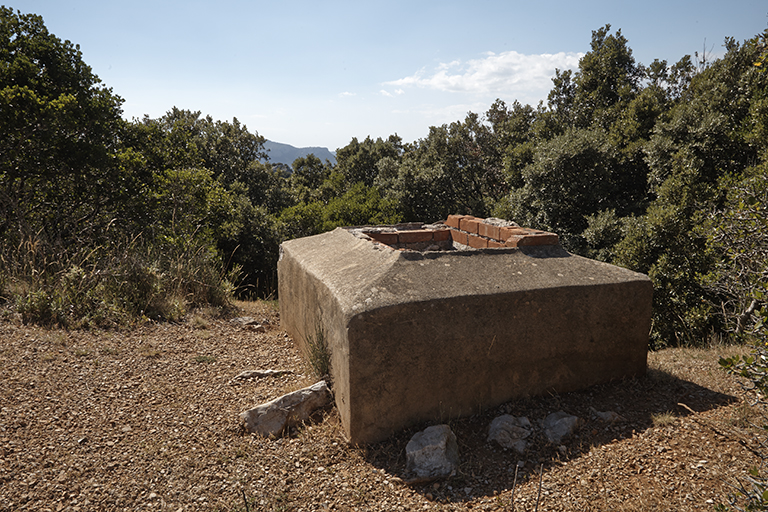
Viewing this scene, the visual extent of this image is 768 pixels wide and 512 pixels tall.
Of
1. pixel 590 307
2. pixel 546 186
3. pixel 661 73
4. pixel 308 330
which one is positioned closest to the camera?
pixel 590 307

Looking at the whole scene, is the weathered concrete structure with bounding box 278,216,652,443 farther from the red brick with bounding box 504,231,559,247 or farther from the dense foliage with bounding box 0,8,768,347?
the dense foliage with bounding box 0,8,768,347

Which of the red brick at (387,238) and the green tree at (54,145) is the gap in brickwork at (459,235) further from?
the green tree at (54,145)

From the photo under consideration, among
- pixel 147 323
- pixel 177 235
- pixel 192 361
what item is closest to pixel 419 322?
pixel 192 361

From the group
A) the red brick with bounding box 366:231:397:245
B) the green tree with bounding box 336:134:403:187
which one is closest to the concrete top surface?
the red brick with bounding box 366:231:397:245

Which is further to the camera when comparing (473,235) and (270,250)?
(270,250)

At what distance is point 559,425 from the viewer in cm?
339

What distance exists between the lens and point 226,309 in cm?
688

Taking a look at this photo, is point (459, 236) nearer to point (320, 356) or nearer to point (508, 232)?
point (508, 232)

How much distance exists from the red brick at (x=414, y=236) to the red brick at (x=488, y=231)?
0.68 m

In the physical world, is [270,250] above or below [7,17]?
below

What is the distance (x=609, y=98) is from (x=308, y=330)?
41.2 ft

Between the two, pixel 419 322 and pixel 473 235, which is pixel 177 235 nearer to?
pixel 473 235

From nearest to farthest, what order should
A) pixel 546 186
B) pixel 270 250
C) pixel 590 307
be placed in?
1. pixel 590 307
2. pixel 546 186
3. pixel 270 250

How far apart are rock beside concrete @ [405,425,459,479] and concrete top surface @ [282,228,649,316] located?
970mm
